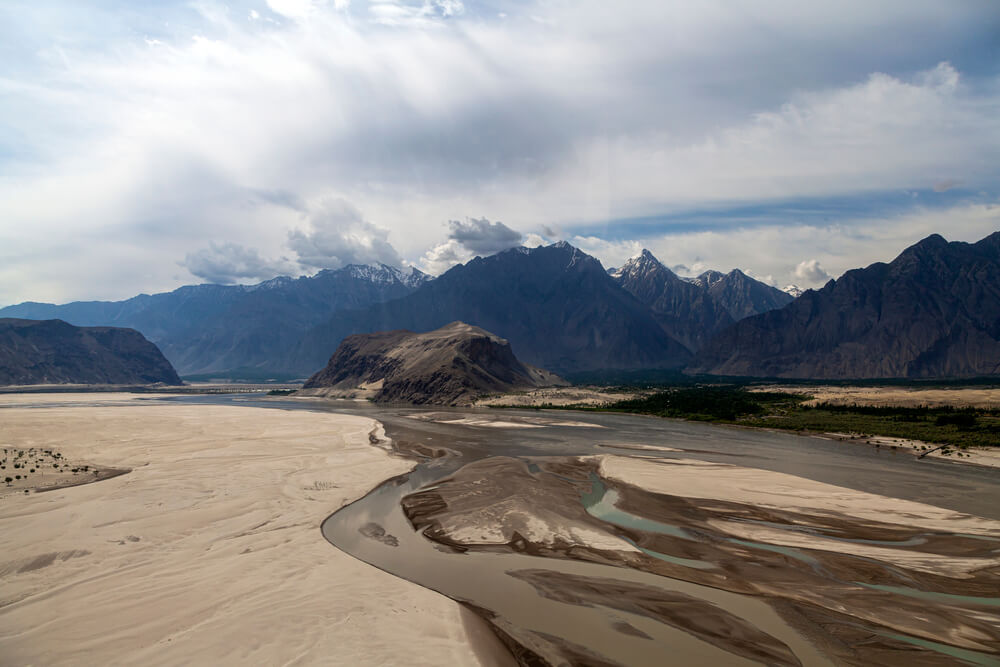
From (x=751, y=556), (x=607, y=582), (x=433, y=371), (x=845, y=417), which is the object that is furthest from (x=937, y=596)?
(x=433, y=371)

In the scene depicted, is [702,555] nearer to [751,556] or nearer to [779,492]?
[751,556]

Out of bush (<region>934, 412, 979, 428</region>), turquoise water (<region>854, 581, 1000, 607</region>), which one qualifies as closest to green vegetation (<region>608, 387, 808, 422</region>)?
bush (<region>934, 412, 979, 428</region>)

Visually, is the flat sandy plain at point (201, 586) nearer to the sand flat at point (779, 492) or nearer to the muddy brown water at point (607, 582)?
the muddy brown water at point (607, 582)

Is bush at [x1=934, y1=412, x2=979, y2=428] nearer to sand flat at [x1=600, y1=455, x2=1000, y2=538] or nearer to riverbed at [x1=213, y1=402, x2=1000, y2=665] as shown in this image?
riverbed at [x1=213, y1=402, x2=1000, y2=665]

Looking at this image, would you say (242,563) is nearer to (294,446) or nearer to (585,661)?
(585,661)

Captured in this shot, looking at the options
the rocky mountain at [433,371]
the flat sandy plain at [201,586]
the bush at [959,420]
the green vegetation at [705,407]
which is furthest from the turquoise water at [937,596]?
the rocky mountain at [433,371]

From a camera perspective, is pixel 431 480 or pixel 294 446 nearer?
pixel 431 480

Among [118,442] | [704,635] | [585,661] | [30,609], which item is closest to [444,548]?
[585,661]
